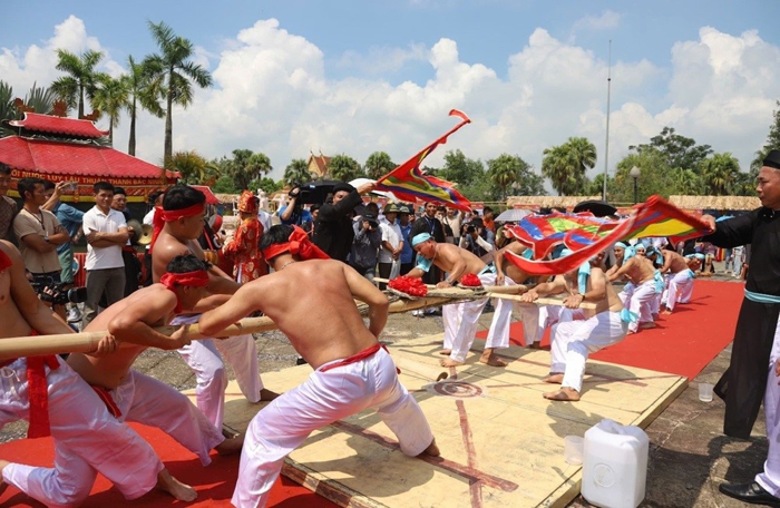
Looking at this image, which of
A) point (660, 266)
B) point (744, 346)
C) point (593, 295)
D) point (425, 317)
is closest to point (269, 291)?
point (744, 346)

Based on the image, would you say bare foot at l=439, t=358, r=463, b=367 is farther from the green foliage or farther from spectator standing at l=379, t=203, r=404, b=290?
the green foliage

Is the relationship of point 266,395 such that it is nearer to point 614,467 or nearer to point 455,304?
point 455,304

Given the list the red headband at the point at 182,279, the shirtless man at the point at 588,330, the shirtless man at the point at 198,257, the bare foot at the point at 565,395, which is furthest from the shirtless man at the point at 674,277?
the red headband at the point at 182,279

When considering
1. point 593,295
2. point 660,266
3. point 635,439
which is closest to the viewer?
point 635,439

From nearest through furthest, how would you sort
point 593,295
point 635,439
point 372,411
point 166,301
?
point 166,301
point 635,439
point 372,411
point 593,295

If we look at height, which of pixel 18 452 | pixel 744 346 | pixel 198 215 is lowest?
pixel 18 452

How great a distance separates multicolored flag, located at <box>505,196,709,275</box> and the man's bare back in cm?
115

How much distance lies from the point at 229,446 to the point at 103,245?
10.9 feet

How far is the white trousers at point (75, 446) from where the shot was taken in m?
2.56

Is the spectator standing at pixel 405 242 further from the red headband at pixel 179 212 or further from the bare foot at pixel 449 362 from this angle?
the red headband at pixel 179 212

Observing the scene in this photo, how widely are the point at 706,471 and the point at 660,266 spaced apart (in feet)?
25.2

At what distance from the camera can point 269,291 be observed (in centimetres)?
272

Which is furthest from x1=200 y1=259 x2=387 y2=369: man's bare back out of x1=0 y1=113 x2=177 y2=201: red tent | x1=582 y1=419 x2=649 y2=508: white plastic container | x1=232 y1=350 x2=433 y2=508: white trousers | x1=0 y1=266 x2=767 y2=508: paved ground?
x1=0 y1=113 x2=177 y2=201: red tent

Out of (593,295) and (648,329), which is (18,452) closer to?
(593,295)
